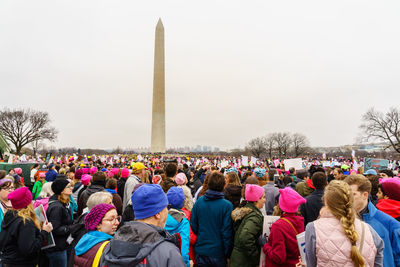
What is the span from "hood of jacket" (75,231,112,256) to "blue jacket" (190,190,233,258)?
1628 millimetres

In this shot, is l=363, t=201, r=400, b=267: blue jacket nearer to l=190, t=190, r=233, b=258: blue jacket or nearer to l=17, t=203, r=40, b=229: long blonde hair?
l=190, t=190, r=233, b=258: blue jacket

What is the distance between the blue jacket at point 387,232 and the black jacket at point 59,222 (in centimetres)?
420

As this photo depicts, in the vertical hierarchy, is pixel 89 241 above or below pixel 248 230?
above

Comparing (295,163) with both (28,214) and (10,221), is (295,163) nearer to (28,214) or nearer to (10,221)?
(28,214)

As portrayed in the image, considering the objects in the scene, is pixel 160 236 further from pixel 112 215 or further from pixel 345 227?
pixel 345 227

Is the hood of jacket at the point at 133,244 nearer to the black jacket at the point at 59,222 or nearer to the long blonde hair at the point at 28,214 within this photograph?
the long blonde hair at the point at 28,214

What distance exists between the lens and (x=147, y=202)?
2.19 meters

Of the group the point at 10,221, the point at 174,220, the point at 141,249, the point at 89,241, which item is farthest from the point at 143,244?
the point at 10,221

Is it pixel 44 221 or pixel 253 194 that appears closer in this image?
pixel 253 194

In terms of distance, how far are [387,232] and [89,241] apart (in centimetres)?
305

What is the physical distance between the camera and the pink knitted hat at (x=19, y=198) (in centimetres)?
361

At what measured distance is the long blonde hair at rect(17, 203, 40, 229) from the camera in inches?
141

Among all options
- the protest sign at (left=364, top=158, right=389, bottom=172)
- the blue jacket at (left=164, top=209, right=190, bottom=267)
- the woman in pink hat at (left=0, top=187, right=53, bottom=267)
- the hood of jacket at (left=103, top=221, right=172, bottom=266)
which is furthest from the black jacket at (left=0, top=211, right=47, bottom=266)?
the protest sign at (left=364, top=158, right=389, bottom=172)

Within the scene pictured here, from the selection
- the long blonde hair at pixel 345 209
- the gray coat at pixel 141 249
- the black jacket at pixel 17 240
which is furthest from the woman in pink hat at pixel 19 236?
the long blonde hair at pixel 345 209
